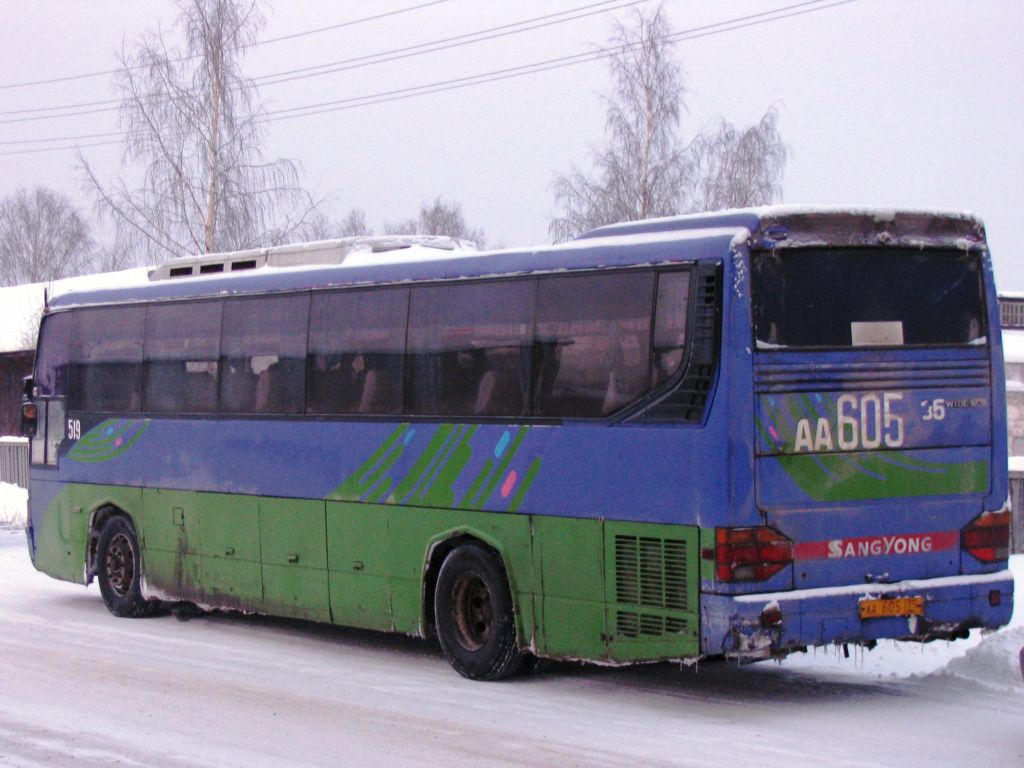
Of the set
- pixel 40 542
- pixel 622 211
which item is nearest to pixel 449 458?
pixel 40 542

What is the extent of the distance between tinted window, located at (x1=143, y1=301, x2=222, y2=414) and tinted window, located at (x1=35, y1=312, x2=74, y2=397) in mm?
1722

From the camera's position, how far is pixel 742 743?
9266 mm

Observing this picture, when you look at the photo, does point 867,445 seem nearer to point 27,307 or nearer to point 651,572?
point 651,572

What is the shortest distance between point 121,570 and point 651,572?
7589 millimetres

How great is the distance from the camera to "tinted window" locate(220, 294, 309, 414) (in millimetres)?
13797

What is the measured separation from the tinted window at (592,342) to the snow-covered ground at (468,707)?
208 centimetres

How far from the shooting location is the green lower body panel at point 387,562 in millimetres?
10500

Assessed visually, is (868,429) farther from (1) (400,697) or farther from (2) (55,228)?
(2) (55,228)

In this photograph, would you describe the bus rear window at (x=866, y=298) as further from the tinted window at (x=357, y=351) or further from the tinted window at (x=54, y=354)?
the tinted window at (x=54, y=354)

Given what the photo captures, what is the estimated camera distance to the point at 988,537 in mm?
10938

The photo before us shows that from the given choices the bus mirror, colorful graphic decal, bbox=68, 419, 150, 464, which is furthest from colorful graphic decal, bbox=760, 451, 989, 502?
the bus mirror

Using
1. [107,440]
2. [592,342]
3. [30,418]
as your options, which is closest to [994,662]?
[592,342]

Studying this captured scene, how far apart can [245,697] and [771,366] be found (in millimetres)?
4259

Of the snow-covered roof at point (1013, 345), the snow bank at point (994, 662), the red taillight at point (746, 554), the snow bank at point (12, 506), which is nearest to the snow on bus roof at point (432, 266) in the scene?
the red taillight at point (746, 554)
